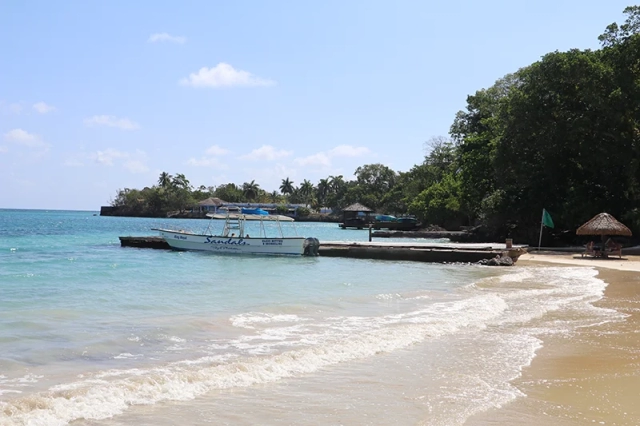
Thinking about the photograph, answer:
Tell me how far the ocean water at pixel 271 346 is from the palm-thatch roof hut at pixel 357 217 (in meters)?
64.7

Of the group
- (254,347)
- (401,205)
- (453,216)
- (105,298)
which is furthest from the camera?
(401,205)

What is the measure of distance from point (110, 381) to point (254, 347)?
2.73 m

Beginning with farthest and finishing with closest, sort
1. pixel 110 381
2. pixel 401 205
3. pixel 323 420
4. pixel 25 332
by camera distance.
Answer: pixel 401 205, pixel 25 332, pixel 110 381, pixel 323 420

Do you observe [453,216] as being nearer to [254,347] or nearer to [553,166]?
[553,166]

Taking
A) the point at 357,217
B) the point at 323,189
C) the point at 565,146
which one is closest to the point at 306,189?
the point at 323,189

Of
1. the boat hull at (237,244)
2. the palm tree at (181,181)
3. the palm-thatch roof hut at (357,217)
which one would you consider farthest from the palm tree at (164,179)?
the boat hull at (237,244)

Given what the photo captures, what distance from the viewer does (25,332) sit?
10.6 meters

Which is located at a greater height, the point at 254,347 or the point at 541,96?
the point at 541,96

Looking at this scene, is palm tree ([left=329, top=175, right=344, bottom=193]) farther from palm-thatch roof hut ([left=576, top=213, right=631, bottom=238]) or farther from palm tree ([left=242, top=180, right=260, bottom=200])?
palm-thatch roof hut ([left=576, top=213, right=631, bottom=238])

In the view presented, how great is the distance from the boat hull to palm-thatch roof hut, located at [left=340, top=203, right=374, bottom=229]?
51.1 m

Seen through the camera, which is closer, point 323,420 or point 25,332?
point 323,420

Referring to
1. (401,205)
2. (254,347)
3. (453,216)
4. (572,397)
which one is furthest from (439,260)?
(401,205)

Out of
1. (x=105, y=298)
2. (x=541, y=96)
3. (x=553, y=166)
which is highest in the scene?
(x=541, y=96)

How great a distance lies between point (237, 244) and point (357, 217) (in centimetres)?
5410
